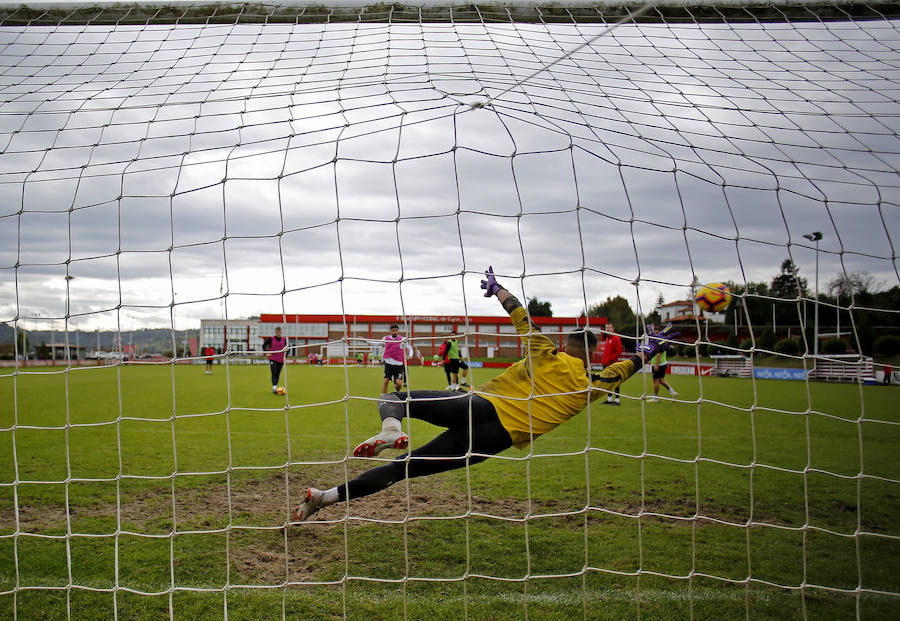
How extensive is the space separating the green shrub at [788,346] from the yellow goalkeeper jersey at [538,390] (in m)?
1.99

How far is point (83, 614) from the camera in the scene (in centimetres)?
328

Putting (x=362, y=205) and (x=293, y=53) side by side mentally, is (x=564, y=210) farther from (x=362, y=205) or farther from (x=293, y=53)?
(x=293, y=53)

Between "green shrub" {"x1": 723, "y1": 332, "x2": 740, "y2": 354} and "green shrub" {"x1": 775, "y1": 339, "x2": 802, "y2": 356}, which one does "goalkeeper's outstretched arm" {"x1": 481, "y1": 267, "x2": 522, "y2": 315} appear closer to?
"green shrub" {"x1": 723, "y1": 332, "x2": 740, "y2": 354}

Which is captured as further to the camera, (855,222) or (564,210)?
(855,222)

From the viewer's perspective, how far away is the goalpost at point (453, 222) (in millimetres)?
3641

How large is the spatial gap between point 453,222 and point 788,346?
3619 mm

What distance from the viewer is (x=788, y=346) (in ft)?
17.8

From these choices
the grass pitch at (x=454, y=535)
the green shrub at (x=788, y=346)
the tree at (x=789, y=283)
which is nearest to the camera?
the grass pitch at (x=454, y=535)

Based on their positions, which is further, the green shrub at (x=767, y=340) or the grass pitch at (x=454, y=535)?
the green shrub at (x=767, y=340)

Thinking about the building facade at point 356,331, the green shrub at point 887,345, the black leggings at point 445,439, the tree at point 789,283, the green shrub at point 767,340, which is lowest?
the black leggings at point 445,439

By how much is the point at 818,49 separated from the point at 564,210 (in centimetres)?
380

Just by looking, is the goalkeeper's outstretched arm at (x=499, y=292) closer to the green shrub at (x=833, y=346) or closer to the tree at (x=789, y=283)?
the tree at (x=789, y=283)

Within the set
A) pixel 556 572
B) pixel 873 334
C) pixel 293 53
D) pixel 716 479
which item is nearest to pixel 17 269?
pixel 293 53

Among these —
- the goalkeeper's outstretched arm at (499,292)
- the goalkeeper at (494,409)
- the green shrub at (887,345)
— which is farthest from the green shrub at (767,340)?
the goalkeeper's outstretched arm at (499,292)
